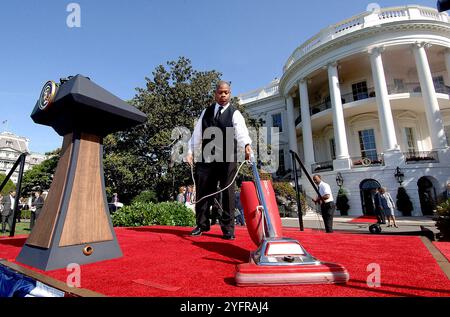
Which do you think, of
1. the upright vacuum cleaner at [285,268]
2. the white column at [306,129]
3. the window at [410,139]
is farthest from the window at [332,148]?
the upright vacuum cleaner at [285,268]

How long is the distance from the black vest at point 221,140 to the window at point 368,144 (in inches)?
746

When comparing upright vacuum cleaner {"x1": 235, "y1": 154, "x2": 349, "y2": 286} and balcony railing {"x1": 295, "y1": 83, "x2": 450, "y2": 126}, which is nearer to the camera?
upright vacuum cleaner {"x1": 235, "y1": 154, "x2": 349, "y2": 286}

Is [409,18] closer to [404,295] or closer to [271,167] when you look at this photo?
[271,167]

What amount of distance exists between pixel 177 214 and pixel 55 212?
4.73 metres

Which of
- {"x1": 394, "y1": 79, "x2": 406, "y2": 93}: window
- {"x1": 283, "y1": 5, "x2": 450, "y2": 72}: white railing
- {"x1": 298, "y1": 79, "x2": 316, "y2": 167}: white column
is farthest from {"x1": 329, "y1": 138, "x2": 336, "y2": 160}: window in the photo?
{"x1": 283, "y1": 5, "x2": 450, "y2": 72}: white railing

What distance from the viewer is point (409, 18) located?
54.8 ft

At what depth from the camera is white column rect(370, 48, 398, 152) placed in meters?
15.8

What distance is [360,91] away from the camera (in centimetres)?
2009

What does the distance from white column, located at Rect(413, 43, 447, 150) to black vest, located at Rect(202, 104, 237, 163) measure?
→ 18.2 m

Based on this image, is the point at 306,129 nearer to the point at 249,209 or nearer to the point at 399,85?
the point at 399,85

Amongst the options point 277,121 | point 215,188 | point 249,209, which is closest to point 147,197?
point 215,188

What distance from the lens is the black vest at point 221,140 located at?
3135mm

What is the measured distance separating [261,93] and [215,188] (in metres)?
25.6

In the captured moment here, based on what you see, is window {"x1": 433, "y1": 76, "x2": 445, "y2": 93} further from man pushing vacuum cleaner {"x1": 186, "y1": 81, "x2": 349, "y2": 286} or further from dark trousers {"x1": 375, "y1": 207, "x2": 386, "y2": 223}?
man pushing vacuum cleaner {"x1": 186, "y1": 81, "x2": 349, "y2": 286}
